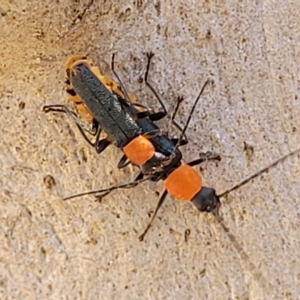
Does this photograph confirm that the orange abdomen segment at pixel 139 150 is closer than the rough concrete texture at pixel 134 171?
No

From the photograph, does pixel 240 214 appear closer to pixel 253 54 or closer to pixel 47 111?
pixel 253 54

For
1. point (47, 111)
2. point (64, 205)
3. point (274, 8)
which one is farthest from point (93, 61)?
point (274, 8)

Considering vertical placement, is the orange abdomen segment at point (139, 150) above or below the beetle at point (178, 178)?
above
